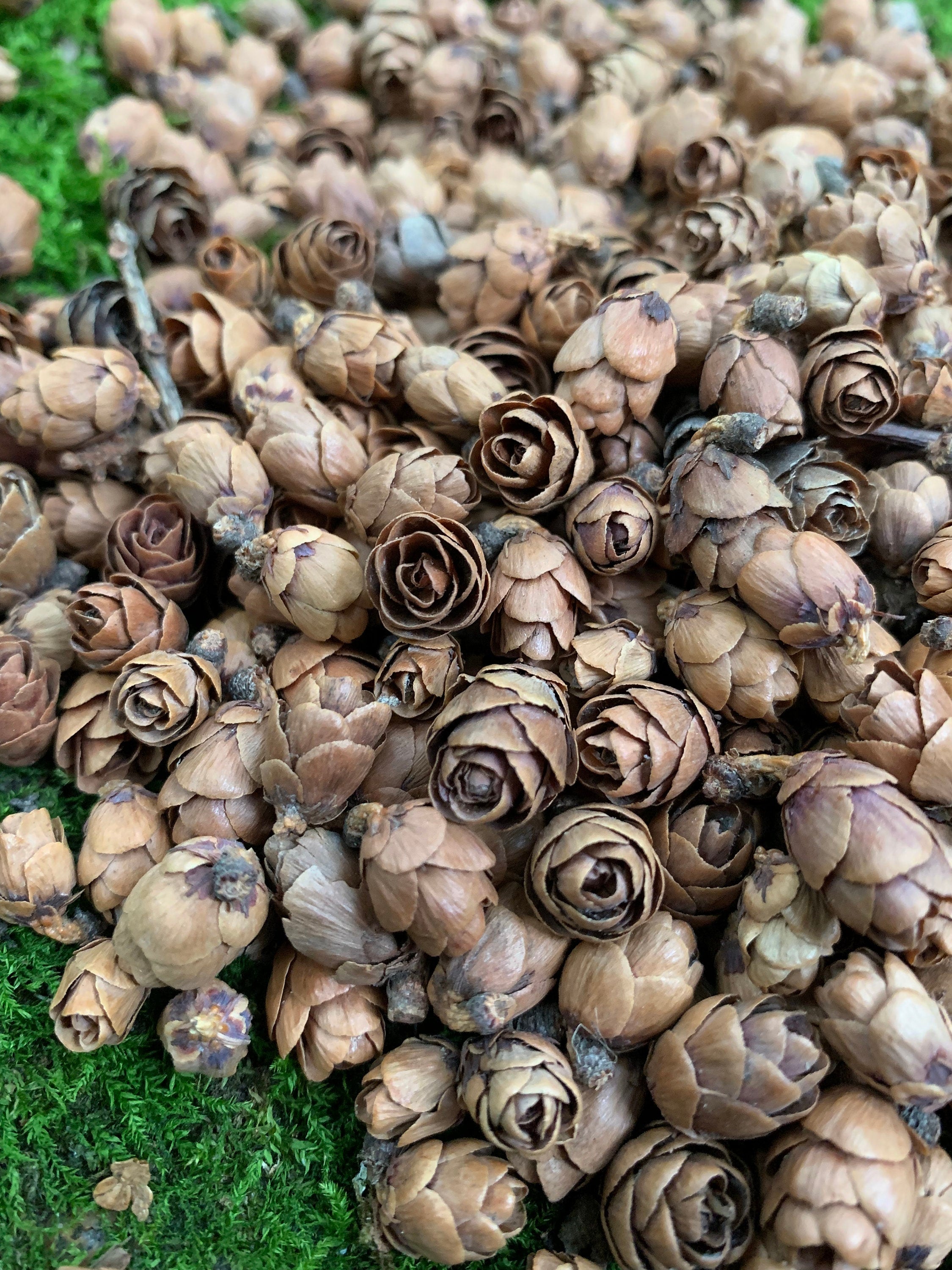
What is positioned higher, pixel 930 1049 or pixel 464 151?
pixel 464 151

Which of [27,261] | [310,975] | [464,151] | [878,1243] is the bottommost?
[310,975]

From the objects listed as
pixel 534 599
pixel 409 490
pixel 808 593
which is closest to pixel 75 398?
pixel 409 490

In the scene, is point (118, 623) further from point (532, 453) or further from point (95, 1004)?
point (532, 453)

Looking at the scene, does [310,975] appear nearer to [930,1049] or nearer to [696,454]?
[930,1049]

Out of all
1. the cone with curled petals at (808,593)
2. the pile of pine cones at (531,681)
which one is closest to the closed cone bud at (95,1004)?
the pile of pine cones at (531,681)

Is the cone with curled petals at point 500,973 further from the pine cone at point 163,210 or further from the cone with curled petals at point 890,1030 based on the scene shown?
the pine cone at point 163,210

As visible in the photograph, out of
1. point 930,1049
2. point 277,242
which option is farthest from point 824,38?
point 930,1049

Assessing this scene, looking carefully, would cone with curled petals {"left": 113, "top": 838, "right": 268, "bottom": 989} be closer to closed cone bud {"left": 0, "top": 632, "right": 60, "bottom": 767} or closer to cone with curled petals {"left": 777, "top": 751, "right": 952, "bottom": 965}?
closed cone bud {"left": 0, "top": 632, "right": 60, "bottom": 767}
